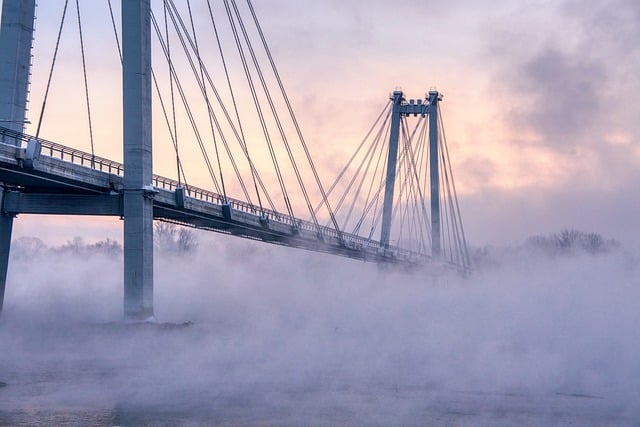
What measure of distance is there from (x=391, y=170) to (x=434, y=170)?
8.36 m

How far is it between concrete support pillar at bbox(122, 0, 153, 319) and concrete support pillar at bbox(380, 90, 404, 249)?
1896 inches

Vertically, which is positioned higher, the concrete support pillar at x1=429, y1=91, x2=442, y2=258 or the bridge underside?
the concrete support pillar at x1=429, y1=91, x2=442, y2=258

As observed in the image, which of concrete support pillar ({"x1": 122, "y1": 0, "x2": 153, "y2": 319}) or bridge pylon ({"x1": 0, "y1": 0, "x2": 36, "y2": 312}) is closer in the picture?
bridge pylon ({"x1": 0, "y1": 0, "x2": 36, "y2": 312})

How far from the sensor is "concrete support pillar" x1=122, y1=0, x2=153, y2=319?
1826 inches

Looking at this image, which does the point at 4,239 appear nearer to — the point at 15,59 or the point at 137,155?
the point at 137,155

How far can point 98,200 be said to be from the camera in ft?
158

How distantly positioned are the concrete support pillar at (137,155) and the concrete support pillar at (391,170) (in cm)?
4817

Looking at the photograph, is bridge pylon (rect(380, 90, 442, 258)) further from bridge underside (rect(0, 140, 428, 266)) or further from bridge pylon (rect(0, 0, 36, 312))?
bridge pylon (rect(0, 0, 36, 312))

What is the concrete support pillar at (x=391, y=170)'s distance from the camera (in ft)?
312

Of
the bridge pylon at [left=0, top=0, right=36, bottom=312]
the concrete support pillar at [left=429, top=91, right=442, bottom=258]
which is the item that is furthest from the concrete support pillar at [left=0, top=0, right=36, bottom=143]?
the concrete support pillar at [left=429, top=91, right=442, bottom=258]

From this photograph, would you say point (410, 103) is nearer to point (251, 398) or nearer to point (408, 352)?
point (408, 352)

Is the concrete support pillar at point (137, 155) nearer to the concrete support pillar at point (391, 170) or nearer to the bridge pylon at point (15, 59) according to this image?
the bridge pylon at point (15, 59)

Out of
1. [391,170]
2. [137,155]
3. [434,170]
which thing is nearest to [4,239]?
[137,155]

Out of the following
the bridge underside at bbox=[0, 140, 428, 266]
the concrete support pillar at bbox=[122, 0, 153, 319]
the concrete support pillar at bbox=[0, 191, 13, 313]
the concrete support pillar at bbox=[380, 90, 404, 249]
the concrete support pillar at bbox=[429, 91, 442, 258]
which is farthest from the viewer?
the concrete support pillar at bbox=[429, 91, 442, 258]
